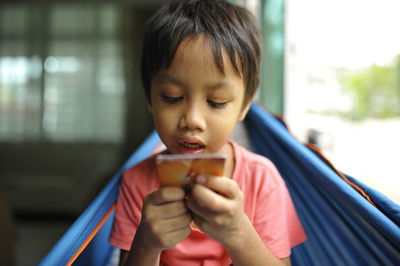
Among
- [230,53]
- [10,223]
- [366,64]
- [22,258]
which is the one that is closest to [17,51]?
[22,258]

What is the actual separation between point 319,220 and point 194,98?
1.26 ft

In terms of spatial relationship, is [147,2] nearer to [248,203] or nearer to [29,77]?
[29,77]

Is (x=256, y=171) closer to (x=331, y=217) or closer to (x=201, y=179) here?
(x=331, y=217)

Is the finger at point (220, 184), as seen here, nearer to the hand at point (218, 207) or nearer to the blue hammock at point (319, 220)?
the hand at point (218, 207)

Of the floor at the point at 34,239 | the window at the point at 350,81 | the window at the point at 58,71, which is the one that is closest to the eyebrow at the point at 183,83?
the window at the point at 350,81

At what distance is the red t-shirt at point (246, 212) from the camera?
2.06ft

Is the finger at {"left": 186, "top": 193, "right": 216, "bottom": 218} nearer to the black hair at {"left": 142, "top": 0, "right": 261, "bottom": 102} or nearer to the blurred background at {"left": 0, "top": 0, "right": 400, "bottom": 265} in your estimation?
the black hair at {"left": 142, "top": 0, "right": 261, "bottom": 102}

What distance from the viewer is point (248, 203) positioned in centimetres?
64

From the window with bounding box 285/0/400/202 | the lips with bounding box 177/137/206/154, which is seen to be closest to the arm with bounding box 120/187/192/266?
the lips with bounding box 177/137/206/154

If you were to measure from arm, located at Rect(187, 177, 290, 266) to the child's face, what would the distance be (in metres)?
0.13

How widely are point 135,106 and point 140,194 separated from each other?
10.7 ft

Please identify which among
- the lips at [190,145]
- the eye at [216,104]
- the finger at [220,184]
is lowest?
the finger at [220,184]

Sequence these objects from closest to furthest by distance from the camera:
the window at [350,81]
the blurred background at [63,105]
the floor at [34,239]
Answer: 1. the window at [350,81]
2. the floor at [34,239]
3. the blurred background at [63,105]

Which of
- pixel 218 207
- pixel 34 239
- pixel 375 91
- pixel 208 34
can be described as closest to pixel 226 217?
pixel 218 207
